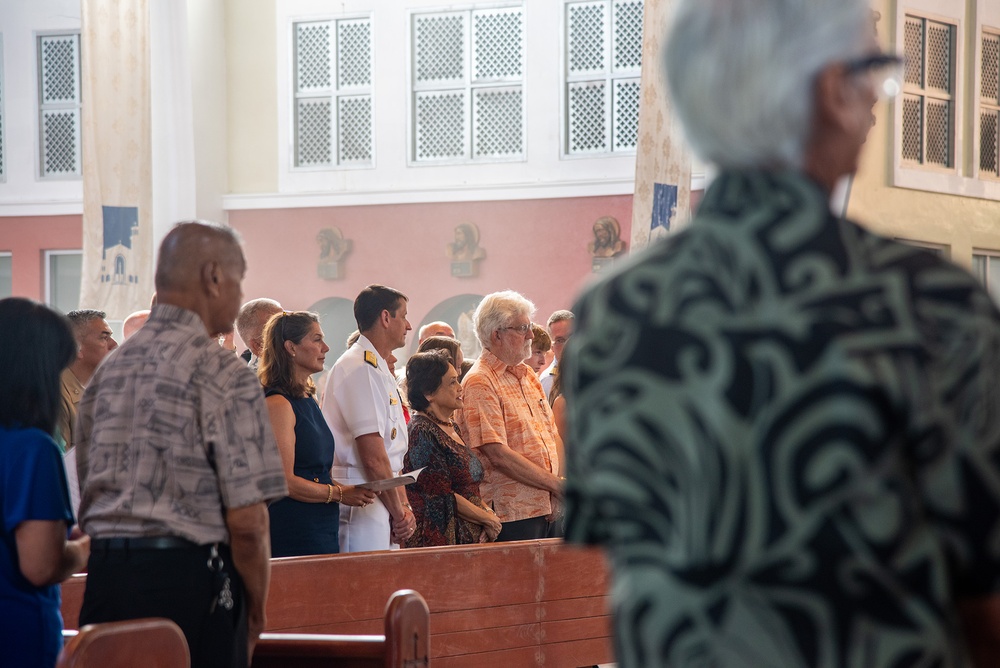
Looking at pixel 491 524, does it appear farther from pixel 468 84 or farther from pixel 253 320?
pixel 468 84

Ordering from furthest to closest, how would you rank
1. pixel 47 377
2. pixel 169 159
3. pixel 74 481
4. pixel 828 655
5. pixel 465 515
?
1. pixel 169 159
2. pixel 465 515
3. pixel 74 481
4. pixel 47 377
5. pixel 828 655

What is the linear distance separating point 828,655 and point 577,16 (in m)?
17.2

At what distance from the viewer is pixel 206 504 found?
301 cm

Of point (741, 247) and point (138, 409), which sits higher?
point (741, 247)

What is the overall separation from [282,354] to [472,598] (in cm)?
126

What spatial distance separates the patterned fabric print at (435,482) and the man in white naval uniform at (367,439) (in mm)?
78

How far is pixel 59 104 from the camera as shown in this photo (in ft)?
61.2

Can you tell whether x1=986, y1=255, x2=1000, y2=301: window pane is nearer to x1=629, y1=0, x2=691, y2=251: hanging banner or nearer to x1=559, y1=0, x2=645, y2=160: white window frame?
x1=559, y1=0, x2=645, y2=160: white window frame

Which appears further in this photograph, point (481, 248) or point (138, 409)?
point (481, 248)

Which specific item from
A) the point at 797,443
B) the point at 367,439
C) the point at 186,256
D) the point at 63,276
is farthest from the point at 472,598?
the point at 63,276

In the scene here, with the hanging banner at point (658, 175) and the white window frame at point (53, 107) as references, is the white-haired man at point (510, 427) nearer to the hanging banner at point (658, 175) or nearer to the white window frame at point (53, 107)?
the hanging banner at point (658, 175)

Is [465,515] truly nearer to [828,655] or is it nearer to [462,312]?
[828,655]

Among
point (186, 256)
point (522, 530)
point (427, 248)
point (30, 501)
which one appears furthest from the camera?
point (427, 248)

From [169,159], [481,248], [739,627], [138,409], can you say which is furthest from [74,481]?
[481,248]
